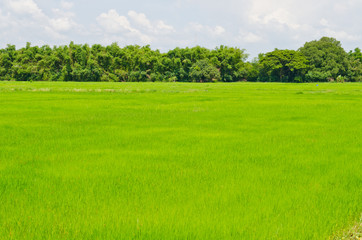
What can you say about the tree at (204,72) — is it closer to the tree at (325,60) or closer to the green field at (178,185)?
the tree at (325,60)

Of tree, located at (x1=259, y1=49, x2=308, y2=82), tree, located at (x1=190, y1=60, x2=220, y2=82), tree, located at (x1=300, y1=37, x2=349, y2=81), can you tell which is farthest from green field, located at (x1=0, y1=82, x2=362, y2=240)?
tree, located at (x1=300, y1=37, x2=349, y2=81)

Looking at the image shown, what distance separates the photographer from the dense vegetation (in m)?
88.1

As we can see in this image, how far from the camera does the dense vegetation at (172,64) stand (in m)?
88.1

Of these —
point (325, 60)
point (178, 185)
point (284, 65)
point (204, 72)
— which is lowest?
point (178, 185)

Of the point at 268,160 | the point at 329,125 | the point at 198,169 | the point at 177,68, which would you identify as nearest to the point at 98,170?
the point at 198,169

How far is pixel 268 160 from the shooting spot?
26.2ft

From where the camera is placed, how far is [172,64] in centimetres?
9550

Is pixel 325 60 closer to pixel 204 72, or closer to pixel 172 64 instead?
pixel 204 72

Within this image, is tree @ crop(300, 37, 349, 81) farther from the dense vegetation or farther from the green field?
the green field

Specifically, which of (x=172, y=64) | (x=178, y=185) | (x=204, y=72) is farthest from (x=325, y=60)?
(x=178, y=185)

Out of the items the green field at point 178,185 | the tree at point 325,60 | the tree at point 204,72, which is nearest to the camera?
the green field at point 178,185

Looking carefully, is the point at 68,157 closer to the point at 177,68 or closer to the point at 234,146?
the point at 234,146

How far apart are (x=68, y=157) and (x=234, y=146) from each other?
4.56 m

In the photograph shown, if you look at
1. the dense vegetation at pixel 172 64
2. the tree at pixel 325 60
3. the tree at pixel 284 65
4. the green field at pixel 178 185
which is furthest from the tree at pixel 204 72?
the green field at pixel 178 185
